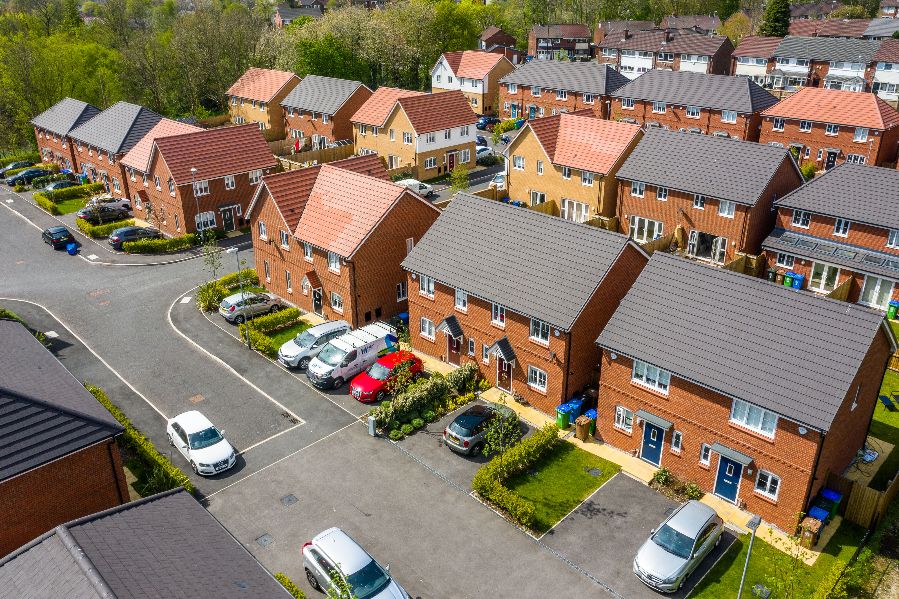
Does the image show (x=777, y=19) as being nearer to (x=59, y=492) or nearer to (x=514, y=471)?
(x=514, y=471)

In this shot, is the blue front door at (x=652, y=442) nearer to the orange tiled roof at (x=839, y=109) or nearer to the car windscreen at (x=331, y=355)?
the car windscreen at (x=331, y=355)

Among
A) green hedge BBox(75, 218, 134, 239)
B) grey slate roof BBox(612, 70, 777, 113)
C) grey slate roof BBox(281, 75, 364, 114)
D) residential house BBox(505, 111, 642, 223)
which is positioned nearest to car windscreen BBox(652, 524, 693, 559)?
residential house BBox(505, 111, 642, 223)

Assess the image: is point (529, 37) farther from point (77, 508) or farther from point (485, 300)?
point (77, 508)

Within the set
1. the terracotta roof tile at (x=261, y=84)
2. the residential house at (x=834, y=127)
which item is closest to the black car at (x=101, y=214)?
the terracotta roof tile at (x=261, y=84)

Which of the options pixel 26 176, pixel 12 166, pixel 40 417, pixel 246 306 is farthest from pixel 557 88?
pixel 40 417

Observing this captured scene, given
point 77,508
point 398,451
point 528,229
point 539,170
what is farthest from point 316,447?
point 539,170
